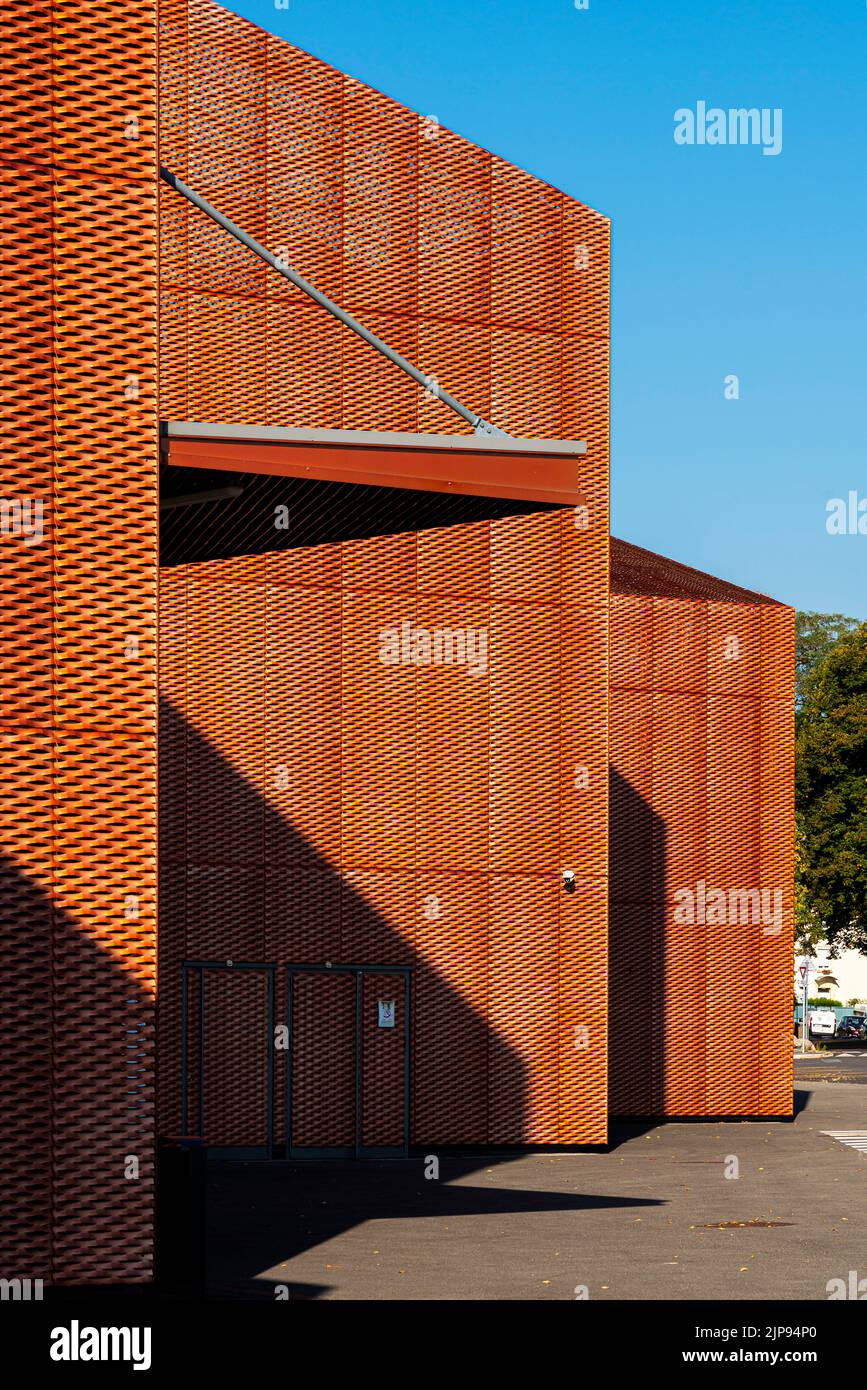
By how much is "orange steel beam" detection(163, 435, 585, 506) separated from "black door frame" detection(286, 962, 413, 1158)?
41.4 ft

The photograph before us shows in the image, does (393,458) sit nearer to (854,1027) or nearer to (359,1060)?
(359,1060)

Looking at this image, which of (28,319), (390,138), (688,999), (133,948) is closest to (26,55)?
(28,319)

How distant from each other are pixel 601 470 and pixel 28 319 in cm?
1609

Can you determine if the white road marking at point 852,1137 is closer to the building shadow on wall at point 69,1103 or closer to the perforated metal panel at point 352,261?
the perforated metal panel at point 352,261

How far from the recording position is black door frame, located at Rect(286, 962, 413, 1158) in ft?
91.1

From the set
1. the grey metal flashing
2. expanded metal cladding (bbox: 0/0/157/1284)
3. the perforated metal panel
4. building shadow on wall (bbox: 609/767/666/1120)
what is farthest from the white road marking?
expanded metal cladding (bbox: 0/0/157/1284)

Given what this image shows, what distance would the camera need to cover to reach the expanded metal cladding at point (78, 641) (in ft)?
46.1

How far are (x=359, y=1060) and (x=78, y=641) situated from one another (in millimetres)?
15059

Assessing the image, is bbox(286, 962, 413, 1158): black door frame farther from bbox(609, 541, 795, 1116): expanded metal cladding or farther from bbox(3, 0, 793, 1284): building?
bbox(609, 541, 795, 1116): expanded metal cladding

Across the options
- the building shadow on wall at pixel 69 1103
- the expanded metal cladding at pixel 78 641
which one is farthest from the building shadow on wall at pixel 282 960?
the expanded metal cladding at pixel 78 641

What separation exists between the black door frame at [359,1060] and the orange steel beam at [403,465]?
12.6 metres

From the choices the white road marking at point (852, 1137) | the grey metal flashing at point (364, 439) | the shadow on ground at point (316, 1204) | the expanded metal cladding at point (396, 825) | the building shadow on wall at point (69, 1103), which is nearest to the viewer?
the building shadow on wall at point (69, 1103)

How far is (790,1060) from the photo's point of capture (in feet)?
121

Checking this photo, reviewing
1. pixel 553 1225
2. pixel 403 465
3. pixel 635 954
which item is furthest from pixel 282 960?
pixel 403 465
